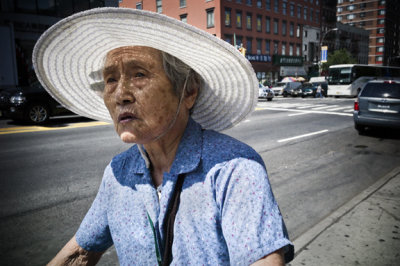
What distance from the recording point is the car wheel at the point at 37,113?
397 inches

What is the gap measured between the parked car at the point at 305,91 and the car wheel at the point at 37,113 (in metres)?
26.0

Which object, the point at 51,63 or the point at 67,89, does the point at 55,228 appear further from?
the point at 51,63

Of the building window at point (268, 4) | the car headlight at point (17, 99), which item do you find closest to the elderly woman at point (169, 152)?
the car headlight at point (17, 99)

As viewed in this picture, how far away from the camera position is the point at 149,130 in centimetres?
121

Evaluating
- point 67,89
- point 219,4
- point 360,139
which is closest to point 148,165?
point 67,89

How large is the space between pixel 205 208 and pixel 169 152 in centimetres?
39

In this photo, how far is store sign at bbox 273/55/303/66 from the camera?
146 ft

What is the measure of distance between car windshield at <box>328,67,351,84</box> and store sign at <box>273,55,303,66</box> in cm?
1682

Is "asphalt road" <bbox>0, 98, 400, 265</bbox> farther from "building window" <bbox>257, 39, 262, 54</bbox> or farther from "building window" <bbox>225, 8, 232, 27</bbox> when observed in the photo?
"building window" <bbox>257, 39, 262, 54</bbox>

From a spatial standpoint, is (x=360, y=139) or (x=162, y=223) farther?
(x=360, y=139)

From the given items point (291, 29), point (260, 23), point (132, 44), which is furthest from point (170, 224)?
point (291, 29)

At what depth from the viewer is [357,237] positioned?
8.66ft

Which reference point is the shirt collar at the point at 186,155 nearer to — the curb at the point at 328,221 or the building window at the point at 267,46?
the curb at the point at 328,221

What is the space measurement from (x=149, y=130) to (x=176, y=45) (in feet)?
1.26
